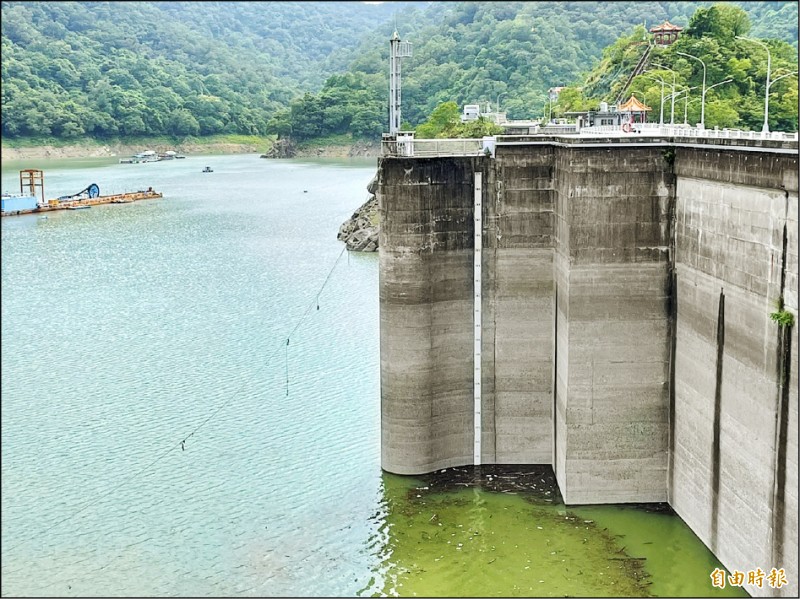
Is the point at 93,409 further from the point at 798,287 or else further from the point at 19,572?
the point at 798,287

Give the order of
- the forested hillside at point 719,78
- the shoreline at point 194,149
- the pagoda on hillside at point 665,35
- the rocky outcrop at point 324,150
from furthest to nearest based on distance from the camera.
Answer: the rocky outcrop at point 324,150 → the shoreline at point 194,149 → the pagoda on hillside at point 665,35 → the forested hillside at point 719,78

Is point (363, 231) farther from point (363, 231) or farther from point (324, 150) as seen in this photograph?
point (324, 150)

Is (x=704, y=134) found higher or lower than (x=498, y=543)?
higher

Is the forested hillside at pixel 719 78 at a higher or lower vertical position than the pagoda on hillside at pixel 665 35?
lower

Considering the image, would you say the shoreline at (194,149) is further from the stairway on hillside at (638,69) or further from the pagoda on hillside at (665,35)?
the pagoda on hillside at (665,35)

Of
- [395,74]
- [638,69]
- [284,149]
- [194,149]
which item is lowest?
[284,149]

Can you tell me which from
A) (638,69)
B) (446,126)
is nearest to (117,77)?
(446,126)

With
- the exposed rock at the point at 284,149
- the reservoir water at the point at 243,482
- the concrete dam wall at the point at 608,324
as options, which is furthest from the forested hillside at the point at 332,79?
the concrete dam wall at the point at 608,324
